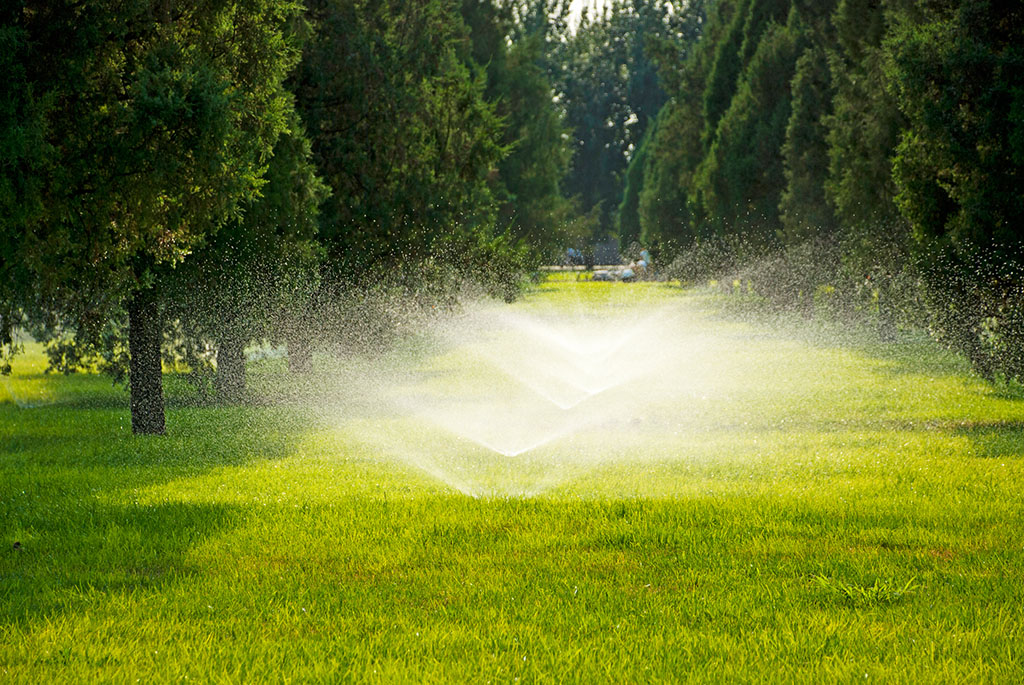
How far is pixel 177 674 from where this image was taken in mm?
5773

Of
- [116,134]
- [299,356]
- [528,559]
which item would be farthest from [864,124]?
[528,559]

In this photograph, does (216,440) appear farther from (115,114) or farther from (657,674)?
(657,674)

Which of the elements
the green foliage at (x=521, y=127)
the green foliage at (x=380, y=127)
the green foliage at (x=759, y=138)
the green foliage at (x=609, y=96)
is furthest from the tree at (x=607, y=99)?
the green foliage at (x=380, y=127)

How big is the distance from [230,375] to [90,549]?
39.5 feet

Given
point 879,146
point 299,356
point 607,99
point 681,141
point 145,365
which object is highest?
point 607,99

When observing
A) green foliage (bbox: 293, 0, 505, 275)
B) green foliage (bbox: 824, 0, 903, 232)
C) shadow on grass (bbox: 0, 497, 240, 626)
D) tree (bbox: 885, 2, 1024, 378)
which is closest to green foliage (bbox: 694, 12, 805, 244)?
green foliage (bbox: 824, 0, 903, 232)

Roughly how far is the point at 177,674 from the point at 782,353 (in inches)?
952

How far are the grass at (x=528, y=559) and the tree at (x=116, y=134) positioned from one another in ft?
7.91

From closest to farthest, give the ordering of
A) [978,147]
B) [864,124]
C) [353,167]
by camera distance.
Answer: [978,147], [353,167], [864,124]

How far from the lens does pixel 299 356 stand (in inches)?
907

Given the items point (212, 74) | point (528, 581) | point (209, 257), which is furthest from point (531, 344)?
point (528, 581)

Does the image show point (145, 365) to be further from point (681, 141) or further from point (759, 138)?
point (681, 141)

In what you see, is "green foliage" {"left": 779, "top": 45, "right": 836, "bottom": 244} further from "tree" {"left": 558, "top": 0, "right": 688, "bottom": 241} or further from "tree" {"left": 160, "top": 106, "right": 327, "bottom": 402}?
"tree" {"left": 558, "top": 0, "right": 688, "bottom": 241}

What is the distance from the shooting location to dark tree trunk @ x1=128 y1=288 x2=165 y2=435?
14930 millimetres
